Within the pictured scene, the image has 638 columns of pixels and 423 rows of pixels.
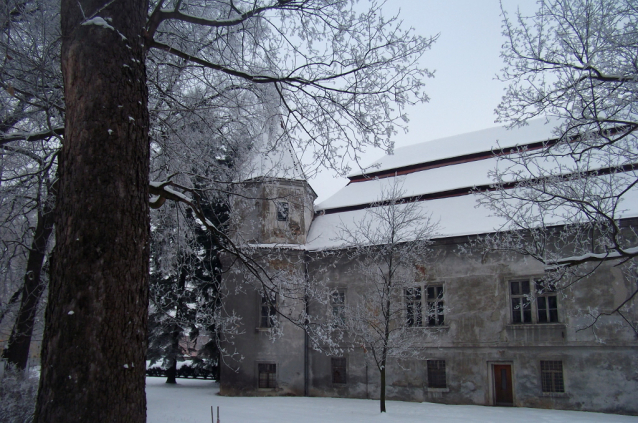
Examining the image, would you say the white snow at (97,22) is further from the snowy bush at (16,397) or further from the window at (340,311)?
the window at (340,311)

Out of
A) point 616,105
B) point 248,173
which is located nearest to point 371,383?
point 248,173

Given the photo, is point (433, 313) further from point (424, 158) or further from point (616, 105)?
point (616, 105)

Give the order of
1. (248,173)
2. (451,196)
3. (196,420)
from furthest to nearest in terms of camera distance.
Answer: (451,196) < (196,420) < (248,173)

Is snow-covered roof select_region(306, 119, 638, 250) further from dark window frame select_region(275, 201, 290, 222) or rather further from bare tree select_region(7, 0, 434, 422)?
bare tree select_region(7, 0, 434, 422)

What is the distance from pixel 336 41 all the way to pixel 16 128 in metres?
5.35

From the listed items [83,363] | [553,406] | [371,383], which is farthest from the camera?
[371,383]

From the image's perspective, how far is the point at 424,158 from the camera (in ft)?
87.2

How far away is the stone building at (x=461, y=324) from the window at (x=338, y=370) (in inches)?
2.7

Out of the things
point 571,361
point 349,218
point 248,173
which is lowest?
point 571,361

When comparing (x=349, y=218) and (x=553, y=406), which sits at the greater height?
(x=349, y=218)

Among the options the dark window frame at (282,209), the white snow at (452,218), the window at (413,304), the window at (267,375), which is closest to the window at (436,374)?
the window at (413,304)

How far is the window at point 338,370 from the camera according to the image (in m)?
22.1

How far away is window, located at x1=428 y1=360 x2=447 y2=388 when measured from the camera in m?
20.2

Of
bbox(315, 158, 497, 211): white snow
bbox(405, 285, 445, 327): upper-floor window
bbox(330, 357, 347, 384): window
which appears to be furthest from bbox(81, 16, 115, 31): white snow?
bbox(330, 357, 347, 384): window
